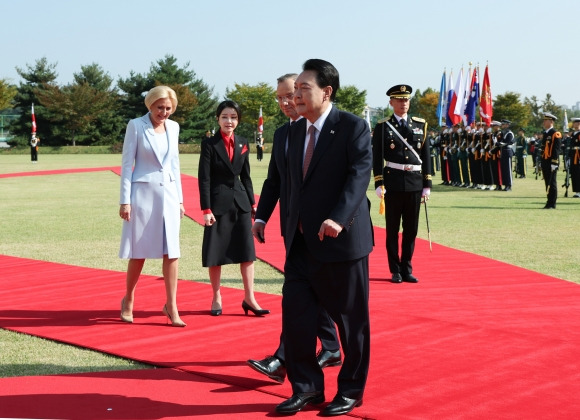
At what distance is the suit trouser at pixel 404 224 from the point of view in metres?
8.37

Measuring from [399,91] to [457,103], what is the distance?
22398 mm

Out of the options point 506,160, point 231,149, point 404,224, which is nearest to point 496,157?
point 506,160

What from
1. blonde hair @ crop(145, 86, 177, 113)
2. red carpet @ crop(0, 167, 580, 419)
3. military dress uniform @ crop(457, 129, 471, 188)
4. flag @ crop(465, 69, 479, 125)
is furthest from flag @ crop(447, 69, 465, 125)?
blonde hair @ crop(145, 86, 177, 113)

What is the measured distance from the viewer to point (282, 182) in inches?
179

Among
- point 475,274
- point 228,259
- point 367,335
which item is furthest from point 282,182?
point 475,274

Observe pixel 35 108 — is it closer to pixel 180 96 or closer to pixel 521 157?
pixel 180 96

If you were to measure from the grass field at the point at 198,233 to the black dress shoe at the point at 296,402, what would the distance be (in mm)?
1378

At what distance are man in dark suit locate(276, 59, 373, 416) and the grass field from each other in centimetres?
141

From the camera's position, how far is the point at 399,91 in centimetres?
823

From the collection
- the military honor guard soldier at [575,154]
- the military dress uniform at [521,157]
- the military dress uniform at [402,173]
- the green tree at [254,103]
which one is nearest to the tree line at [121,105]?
the green tree at [254,103]

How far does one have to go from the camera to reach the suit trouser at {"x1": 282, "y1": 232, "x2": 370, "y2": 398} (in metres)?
4.21

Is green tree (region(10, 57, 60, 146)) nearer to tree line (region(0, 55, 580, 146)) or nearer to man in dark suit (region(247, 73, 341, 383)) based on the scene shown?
tree line (region(0, 55, 580, 146))

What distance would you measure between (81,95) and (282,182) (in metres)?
75.0

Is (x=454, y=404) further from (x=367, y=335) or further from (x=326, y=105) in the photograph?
(x=326, y=105)
